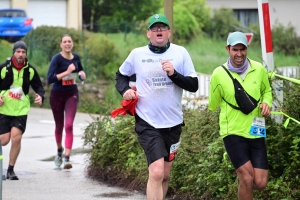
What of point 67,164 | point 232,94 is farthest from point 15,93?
point 232,94

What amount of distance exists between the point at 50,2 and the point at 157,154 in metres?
31.2

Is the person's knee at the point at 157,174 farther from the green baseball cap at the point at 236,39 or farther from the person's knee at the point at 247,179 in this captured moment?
the green baseball cap at the point at 236,39

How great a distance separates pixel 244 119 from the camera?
23.3 ft

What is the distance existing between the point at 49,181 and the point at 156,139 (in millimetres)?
3959

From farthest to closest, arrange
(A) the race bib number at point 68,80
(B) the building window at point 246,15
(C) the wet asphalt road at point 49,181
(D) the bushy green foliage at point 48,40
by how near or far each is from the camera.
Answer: (B) the building window at point 246,15, (D) the bushy green foliage at point 48,40, (A) the race bib number at point 68,80, (C) the wet asphalt road at point 49,181

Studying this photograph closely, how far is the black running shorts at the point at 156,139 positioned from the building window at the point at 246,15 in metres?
39.6

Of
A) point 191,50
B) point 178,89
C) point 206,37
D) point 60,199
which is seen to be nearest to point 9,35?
point 191,50

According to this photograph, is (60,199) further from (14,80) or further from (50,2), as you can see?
(50,2)

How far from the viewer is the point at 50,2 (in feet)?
123

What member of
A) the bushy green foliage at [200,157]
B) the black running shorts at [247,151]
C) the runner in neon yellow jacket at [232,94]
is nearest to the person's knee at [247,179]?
the black running shorts at [247,151]

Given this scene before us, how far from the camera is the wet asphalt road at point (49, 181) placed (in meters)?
9.56

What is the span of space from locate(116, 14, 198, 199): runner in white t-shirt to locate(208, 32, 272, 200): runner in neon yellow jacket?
339 mm

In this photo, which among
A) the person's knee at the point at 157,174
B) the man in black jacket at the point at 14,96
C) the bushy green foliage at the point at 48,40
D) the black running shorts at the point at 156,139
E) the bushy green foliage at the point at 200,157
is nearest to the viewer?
the person's knee at the point at 157,174

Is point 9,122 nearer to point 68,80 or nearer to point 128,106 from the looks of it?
point 68,80
